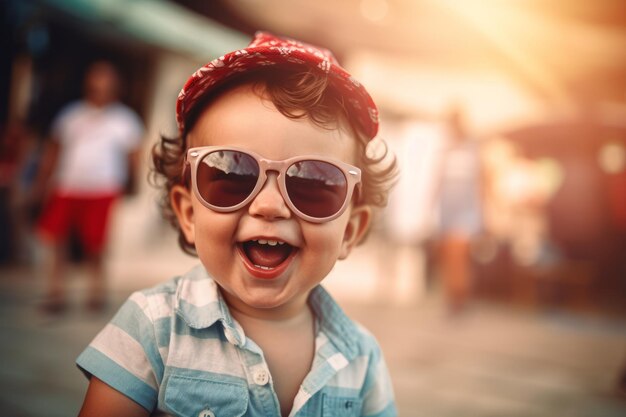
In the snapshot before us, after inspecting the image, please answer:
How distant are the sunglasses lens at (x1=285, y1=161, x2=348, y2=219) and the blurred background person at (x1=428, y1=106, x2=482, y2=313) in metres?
3.98

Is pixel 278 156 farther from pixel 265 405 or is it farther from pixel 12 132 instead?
pixel 12 132

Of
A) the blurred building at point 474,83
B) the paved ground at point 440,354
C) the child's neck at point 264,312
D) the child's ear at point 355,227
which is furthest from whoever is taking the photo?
the blurred building at point 474,83

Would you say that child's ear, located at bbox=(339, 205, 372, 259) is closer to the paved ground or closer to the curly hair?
the curly hair

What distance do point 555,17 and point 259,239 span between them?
7.35 meters

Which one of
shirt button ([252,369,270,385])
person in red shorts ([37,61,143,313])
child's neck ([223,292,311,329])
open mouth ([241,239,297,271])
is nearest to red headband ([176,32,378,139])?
open mouth ([241,239,297,271])

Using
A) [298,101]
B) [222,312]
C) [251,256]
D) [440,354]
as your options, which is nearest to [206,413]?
[222,312]

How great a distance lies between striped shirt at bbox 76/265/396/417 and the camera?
110 cm

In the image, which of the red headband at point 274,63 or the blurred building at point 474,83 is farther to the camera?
the blurred building at point 474,83

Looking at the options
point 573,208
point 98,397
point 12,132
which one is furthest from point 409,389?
point 12,132

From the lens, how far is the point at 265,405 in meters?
1.13

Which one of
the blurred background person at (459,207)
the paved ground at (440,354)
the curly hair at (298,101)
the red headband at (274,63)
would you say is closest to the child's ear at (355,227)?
the curly hair at (298,101)

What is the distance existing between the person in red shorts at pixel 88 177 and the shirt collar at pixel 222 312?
280cm

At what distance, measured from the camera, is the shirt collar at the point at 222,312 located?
115cm

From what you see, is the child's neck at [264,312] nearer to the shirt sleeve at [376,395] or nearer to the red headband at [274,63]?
the shirt sleeve at [376,395]
